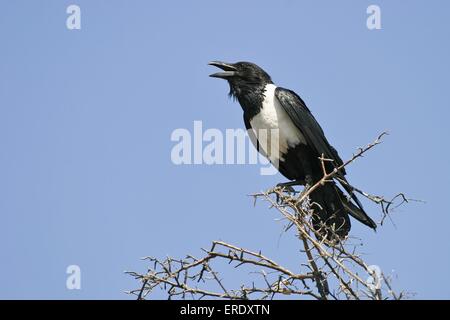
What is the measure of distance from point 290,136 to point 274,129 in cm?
17

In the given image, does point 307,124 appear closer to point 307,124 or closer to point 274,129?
point 307,124

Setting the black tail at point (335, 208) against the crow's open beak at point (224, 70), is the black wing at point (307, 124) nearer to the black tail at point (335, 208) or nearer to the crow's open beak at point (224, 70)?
the black tail at point (335, 208)

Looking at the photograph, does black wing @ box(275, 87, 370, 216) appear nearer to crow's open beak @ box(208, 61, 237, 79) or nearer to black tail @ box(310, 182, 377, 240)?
black tail @ box(310, 182, 377, 240)

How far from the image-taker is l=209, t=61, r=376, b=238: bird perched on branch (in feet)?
23.4

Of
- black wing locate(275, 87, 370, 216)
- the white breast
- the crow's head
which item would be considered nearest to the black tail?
black wing locate(275, 87, 370, 216)

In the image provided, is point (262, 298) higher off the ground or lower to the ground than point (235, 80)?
lower

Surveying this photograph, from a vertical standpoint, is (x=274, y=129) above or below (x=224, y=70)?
below

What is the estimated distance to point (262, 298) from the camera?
14.8 ft

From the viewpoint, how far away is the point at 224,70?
8.04 meters

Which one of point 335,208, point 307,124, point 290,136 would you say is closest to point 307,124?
point 307,124

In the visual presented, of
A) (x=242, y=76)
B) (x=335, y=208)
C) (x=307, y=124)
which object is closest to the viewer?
(x=335, y=208)
